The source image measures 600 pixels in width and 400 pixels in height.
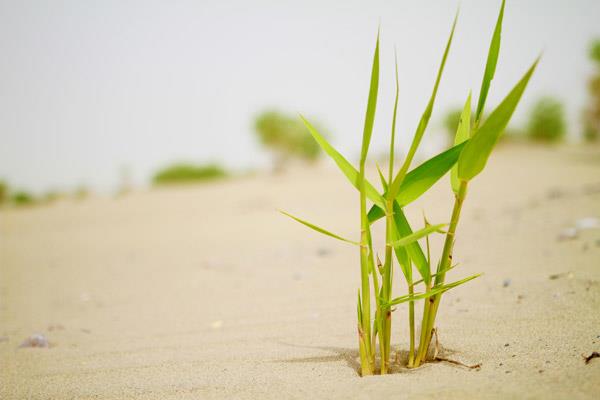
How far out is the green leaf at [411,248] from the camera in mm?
→ 1399

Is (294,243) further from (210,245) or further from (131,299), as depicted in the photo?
(131,299)

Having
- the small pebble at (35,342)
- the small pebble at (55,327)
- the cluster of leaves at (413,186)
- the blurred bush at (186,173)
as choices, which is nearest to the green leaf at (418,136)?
the cluster of leaves at (413,186)

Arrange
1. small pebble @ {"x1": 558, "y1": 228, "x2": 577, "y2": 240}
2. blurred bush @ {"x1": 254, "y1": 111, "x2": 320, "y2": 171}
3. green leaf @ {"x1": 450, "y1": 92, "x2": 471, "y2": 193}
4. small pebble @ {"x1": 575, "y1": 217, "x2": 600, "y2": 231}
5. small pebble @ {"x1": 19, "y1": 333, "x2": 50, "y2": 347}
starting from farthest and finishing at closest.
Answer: blurred bush @ {"x1": 254, "y1": 111, "x2": 320, "y2": 171}, small pebble @ {"x1": 575, "y1": 217, "x2": 600, "y2": 231}, small pebble @ {"x1": 558, "y1": 228, "x2": 577, "y2": 240}, small pebble @ {"x1": 19, "y1": 333, "x2": 50, "y2": 347}, green leaf @ {"x1": 450, "y1": 92, "x2": 471, "y2": 193}

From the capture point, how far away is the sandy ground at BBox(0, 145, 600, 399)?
4.95 ft

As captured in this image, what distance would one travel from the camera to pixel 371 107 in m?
1.25

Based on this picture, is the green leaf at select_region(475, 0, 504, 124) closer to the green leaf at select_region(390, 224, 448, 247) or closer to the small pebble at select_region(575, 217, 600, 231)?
the green leaf at select_region(390, 224, 448, 247)

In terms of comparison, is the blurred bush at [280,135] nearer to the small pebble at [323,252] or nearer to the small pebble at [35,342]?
the small pebble at [323,252]

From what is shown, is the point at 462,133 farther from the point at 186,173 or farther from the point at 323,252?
the point at 186,173

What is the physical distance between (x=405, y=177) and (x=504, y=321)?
100cm

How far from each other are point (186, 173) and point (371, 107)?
20.8 metres

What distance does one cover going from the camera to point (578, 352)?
152 centimetres

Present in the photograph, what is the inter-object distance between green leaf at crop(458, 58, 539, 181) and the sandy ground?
614 millimetres

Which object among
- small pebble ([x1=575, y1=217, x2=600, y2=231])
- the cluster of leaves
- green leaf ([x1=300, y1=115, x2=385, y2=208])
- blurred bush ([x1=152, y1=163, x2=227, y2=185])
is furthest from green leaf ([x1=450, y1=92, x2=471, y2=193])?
blurred bush ([x1=152, y1=163, x2=227, y2=185])

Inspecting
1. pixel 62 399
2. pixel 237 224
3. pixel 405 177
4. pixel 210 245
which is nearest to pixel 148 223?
pixel 237 224
